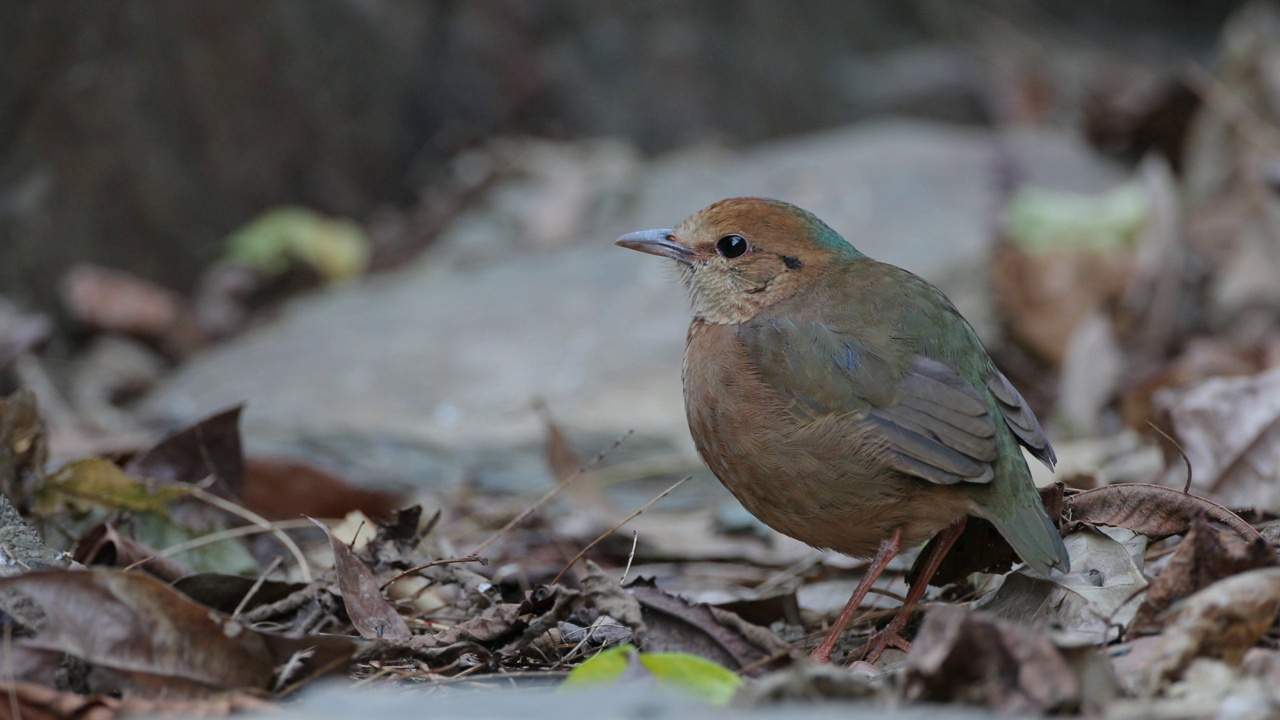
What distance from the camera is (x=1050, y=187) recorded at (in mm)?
9250

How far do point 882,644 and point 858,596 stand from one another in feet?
0.51

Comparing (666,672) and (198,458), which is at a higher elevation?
(666,672)

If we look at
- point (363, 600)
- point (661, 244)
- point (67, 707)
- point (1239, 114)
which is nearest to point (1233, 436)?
point (661, 244)

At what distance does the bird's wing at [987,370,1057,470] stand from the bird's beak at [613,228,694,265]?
3.67 feet

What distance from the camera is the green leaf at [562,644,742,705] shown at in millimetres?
2346

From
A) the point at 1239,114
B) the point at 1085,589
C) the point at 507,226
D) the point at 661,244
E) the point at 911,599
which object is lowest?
the point at 911,599

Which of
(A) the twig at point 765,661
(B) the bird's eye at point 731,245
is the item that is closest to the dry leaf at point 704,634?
(A) the twig at point 765,661

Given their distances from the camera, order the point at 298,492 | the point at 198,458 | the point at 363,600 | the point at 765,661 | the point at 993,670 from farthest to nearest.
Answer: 1. the point at 298,492
2. the point at 198,458
3. the point at 363,600
4. the point at 765,661
5. the point at 993,670

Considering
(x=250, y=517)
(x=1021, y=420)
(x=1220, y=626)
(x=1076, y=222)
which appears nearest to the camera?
(x=1220, y=626)

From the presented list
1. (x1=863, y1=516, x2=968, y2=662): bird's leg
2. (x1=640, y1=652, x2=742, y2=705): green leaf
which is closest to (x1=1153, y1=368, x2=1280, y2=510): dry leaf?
(x1=863, y1=516, x2=968, y2=662): bird's leg

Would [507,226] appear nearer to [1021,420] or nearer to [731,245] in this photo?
[731,245]

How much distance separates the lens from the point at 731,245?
4125 mm

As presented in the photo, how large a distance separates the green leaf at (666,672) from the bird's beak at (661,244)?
2010 millimetres

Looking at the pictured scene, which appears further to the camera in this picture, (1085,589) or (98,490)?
(98,490)
